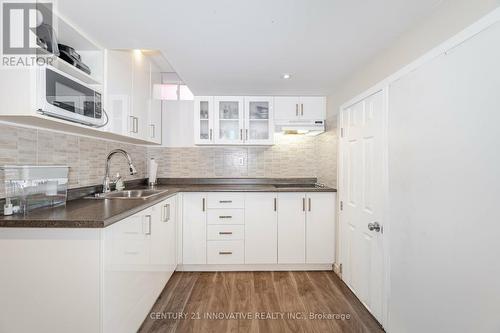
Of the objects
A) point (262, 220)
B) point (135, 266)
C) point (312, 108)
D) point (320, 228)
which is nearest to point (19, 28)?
point (135, 266)

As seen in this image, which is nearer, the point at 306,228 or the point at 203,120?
the point at 306,228

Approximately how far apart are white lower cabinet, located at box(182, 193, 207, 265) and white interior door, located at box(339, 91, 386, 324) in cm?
153

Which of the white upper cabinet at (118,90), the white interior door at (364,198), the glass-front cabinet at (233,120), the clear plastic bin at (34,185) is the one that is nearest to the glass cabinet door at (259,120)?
the glass-front cabinet at (233,120)

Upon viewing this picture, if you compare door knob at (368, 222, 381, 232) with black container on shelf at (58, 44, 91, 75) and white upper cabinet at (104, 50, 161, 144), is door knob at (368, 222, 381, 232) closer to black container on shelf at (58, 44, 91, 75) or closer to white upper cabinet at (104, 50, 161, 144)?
white upper cabinet at (104, 50, 161, 144)

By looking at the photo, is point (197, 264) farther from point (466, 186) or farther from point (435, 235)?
point (466, 186)

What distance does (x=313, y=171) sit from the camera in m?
3.28

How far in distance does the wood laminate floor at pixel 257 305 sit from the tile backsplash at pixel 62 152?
131 centimetres

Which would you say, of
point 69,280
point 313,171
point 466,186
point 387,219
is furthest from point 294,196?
point 69,280

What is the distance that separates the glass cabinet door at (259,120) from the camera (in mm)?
2986

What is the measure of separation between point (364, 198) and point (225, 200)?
1449mm

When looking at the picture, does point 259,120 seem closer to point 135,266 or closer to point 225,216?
A: point 225,216

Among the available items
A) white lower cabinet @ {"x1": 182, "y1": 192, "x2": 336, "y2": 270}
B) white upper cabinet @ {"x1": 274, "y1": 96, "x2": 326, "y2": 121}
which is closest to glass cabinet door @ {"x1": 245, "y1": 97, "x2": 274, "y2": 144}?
white upper cabinet @ {"x1": 274, "y1": 96, "x2": 326, "y2": 121}

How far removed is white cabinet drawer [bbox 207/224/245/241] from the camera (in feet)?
8.85

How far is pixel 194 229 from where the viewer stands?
8.87ft
